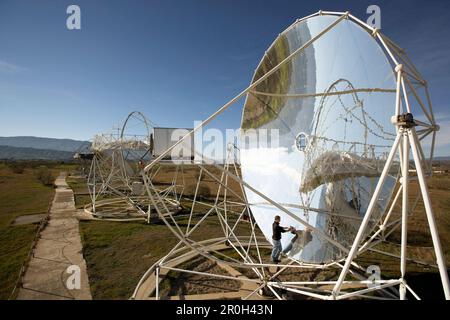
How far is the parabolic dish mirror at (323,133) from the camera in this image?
9.74 m

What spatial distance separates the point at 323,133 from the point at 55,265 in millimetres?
15684

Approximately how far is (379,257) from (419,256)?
106 inches

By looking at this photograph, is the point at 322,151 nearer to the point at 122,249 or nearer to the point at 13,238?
the point at 122,249

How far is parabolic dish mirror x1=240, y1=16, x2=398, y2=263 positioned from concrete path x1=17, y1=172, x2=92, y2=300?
942 cm

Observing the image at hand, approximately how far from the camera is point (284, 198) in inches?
472

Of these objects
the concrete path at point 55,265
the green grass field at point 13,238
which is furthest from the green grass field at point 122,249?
the concrete path at point 55,265

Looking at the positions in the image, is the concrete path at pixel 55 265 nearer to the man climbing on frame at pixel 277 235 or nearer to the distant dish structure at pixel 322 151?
the distant dish structure at pixel 322 151

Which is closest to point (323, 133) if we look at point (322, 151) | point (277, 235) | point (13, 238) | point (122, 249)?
point (322, 151)

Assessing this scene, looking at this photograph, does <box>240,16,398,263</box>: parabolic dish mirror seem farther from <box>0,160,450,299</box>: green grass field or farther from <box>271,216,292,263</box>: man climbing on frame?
<box>0,160,450,299</box>: green grass field

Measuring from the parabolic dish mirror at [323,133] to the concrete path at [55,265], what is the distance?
9.42 m

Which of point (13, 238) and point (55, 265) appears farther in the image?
point (13, 238)

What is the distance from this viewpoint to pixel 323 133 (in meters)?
11.3
